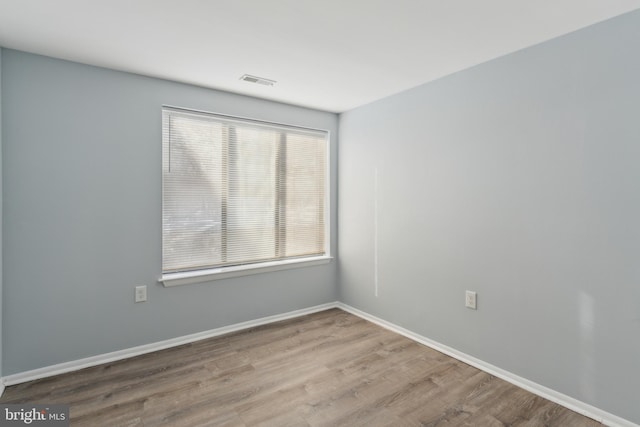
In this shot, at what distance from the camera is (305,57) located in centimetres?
239

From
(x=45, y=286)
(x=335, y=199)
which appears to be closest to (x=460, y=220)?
(x=335, y=199)

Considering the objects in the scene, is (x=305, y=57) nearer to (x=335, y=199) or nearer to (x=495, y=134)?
(x=495, y=134)

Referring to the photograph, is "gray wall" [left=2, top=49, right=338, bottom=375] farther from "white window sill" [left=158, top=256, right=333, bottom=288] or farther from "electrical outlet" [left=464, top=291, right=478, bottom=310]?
"electrical outlet" [left=464, top=291, right=478, bottom=310]

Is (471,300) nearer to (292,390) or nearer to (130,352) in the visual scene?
(292,390)

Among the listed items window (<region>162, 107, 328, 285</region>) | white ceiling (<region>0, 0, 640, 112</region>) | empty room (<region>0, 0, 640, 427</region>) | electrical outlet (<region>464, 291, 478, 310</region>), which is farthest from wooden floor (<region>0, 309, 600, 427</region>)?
white ceiling (<region>0, 0, 640, 112</region>)

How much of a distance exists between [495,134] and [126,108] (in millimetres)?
2874

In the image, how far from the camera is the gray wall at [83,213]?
2281 millimetres

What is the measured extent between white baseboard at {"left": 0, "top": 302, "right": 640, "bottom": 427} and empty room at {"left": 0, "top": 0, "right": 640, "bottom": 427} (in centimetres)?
1

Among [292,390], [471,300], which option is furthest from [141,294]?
[471,300]

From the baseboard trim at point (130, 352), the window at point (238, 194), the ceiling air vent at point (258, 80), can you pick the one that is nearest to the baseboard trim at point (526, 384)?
the baseboard trim at point (130, 352)

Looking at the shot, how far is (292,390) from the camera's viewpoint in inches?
87.6

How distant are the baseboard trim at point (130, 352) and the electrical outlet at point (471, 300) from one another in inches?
68.8

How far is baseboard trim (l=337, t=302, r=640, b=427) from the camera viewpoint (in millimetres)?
1890

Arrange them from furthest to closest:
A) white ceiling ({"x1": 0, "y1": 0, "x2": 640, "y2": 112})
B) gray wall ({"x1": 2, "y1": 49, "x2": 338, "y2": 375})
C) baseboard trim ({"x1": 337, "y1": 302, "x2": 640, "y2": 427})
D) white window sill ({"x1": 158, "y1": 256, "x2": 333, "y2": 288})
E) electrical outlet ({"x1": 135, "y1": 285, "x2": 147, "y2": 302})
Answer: white window sill ({"x1": 158, "y1": 256, "x2": 333, "y2": 288}) < electrical outlet ({"x1": 135, "y1": 285, "x2": 147, "y2": 302}) < gray wall ({"x1": 2, "y1": 49, "x2": 338, "y2": 375}) < baseboard trim ({"x1": 337, "y1": 302, "x2": 640, "y2": 427}) < white ceiling ({"x1": 0, "y1": 0, "x2": 640, "y2": 112})
